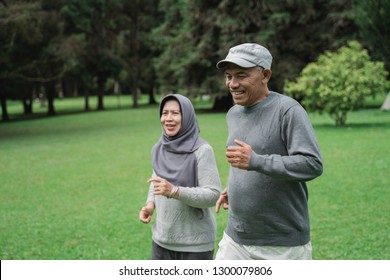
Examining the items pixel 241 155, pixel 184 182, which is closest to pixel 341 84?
pixel 184 182

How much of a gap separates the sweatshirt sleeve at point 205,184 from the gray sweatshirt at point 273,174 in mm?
221

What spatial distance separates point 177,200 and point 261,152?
85 cm

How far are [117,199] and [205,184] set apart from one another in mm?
6040

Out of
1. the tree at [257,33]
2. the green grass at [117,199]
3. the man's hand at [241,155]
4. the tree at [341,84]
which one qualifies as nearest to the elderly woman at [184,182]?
the man's hand at [241,155]

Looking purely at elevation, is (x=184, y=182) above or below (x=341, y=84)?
above

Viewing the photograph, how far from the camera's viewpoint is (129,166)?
1289cm

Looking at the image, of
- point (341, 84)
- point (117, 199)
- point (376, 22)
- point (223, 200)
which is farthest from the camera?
point (376, 22)

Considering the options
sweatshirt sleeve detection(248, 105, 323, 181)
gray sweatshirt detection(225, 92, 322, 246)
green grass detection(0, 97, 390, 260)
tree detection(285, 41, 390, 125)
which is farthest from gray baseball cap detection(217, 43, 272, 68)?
tree detection(285, 41, 390, 125)

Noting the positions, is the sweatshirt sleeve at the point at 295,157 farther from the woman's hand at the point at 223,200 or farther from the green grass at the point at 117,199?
the green grass at the point at 117,199

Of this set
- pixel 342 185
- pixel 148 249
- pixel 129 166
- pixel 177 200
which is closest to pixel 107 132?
pixel 129 166

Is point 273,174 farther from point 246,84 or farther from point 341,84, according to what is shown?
point 341,84

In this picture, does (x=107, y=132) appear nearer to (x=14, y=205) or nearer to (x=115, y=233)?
(x=14, y=205)

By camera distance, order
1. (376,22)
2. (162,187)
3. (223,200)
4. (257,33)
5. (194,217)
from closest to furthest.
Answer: (162,187)
(223,200)
(194,217)
(376,22)
(257,33)

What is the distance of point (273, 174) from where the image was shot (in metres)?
2.75
